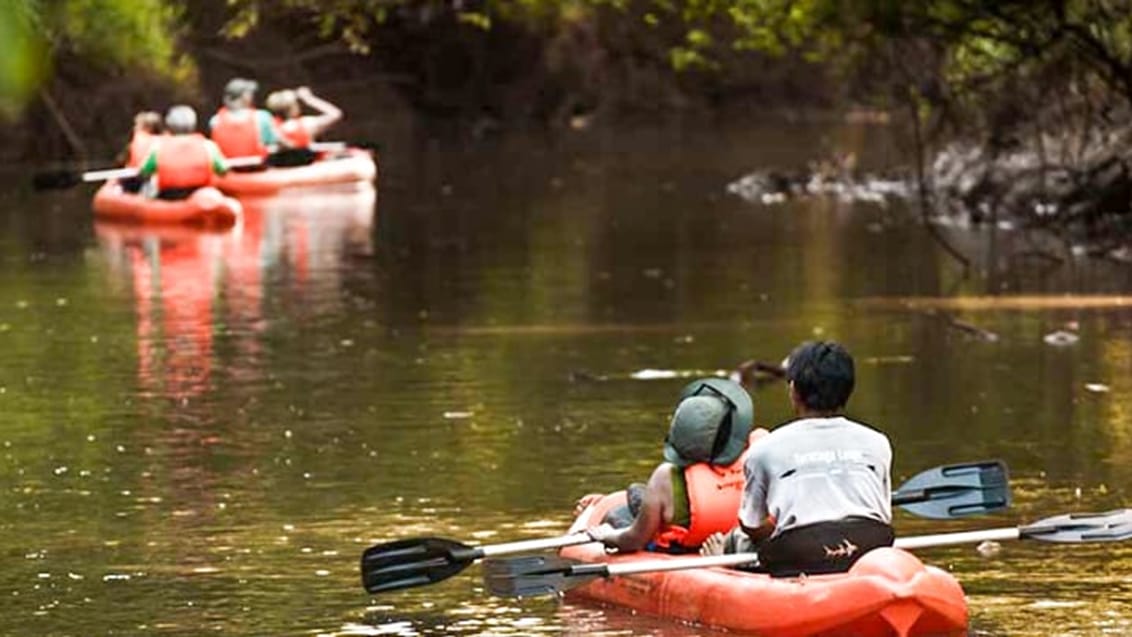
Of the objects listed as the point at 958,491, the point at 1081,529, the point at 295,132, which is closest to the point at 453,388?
the point at 958,491

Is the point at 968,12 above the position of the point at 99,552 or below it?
above

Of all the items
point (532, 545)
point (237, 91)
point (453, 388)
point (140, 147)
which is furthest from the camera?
point (237, 91)

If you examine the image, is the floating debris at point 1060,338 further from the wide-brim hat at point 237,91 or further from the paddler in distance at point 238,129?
the wide-brim hat at point 237,91

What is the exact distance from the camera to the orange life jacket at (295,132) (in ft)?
164

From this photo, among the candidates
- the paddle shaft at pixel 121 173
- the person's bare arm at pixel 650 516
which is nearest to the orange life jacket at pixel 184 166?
the paddle shaft at pixel 121 173

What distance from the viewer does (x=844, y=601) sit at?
11719 mm

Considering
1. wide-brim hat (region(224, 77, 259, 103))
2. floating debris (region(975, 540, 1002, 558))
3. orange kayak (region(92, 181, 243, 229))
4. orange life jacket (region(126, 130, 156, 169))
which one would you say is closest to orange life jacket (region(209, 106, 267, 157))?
wide-brim hat (region(224, 77, 259, 103))

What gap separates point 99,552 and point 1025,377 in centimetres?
920

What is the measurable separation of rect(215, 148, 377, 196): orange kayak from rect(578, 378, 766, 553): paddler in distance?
3265cm

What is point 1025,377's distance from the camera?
886 inches

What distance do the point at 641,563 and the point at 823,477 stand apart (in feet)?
3.17

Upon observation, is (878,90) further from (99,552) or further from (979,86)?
(99,552)

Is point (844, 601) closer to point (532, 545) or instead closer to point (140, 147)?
point (532, 545)

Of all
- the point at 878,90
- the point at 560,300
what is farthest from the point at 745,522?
the point at 878,90
